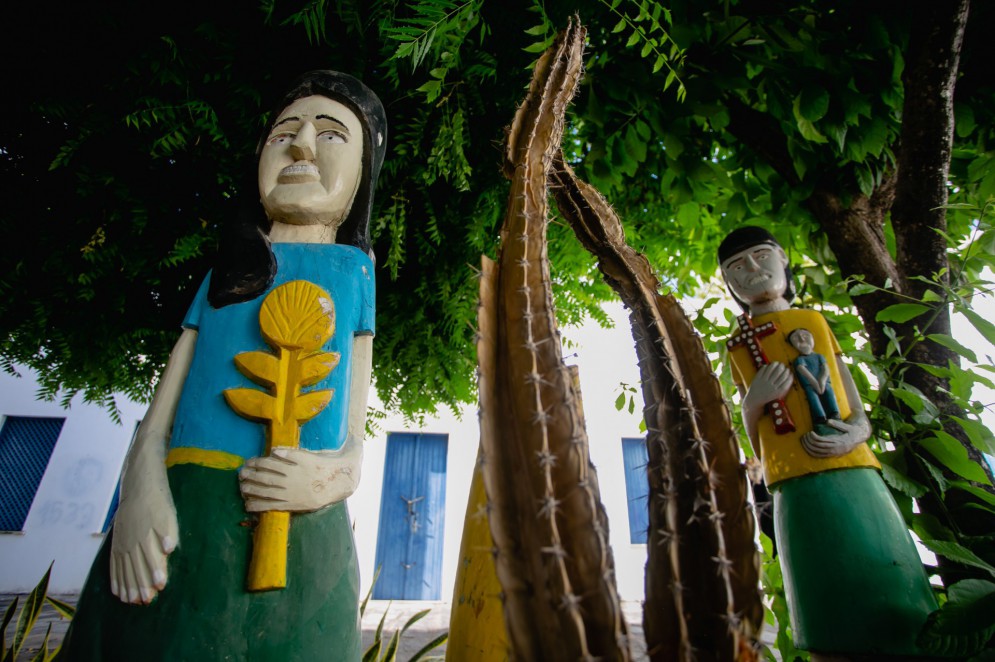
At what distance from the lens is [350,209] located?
1.15m

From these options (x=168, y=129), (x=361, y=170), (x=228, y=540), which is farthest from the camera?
(x=168, y=129)

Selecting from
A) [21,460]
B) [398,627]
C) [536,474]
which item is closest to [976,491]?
[536,474]

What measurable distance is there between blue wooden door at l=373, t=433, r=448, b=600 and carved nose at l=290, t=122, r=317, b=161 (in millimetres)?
4629

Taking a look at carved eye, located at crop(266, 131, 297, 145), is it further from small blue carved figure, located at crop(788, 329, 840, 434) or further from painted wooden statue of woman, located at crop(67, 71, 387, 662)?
small blue carved figure, located at crop(788, 329, 840, 434)

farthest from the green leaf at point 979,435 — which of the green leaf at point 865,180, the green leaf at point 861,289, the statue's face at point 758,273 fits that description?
the green leaf at point 865,180

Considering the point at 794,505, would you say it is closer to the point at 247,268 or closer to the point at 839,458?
the point at 839,458

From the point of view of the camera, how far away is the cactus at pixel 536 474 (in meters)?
0.35

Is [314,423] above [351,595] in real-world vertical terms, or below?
→ above

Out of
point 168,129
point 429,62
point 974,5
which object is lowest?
point 168,129

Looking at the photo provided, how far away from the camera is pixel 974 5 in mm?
1488

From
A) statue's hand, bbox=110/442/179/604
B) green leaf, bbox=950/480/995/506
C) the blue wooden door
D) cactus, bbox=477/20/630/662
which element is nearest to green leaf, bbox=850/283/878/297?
green leaf, bbox=950/480/995/506

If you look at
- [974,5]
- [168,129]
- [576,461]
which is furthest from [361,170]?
[974,5]

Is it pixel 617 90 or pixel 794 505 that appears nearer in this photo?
pixel 794 505

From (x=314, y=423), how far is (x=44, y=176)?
4.43 feet
